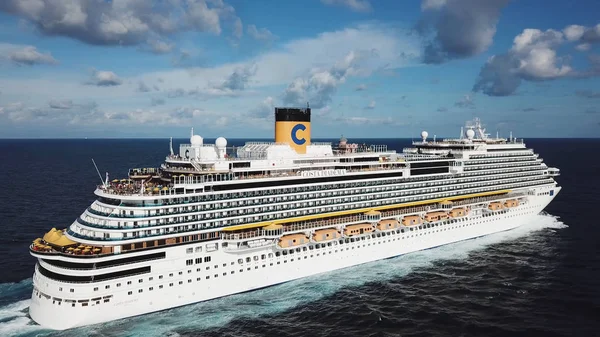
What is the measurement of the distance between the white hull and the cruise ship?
0.37 ft

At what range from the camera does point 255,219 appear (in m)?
42.7

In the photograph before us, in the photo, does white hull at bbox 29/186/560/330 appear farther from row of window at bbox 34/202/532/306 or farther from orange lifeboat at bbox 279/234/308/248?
orange lifeboat at bbox 279/234/308/248

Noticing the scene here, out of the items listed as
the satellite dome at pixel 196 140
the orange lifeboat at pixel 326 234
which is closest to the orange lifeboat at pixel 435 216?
the orange lifeboat at pixel 326 234

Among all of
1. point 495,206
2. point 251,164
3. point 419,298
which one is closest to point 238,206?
point 251,164

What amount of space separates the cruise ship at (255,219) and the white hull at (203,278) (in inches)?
4.5

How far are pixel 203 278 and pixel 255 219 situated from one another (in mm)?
8040

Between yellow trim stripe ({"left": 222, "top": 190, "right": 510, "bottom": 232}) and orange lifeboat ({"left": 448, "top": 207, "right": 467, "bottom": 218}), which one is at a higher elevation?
yellow trim stripe ({"left": 222, "top": 190, "right": 510, "bottom": 232})

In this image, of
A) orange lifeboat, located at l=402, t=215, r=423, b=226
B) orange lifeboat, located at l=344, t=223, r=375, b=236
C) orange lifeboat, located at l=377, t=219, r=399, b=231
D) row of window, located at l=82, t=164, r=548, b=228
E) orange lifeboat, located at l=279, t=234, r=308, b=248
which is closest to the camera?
row of window, located at l=82, t=164, r=548, b=228

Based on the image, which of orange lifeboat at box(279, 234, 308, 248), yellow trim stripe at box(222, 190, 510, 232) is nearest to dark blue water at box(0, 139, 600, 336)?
orange lifeboat at box(279, 234, 308, 248)

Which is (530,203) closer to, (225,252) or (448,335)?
(448,335)

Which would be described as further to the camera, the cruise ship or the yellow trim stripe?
the yellow trim stripe

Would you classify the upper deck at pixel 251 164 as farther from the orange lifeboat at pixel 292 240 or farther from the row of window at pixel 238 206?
the orange lifeboat at pixel 292 240

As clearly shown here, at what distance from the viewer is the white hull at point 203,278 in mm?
33594

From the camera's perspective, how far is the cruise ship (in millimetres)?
34500
